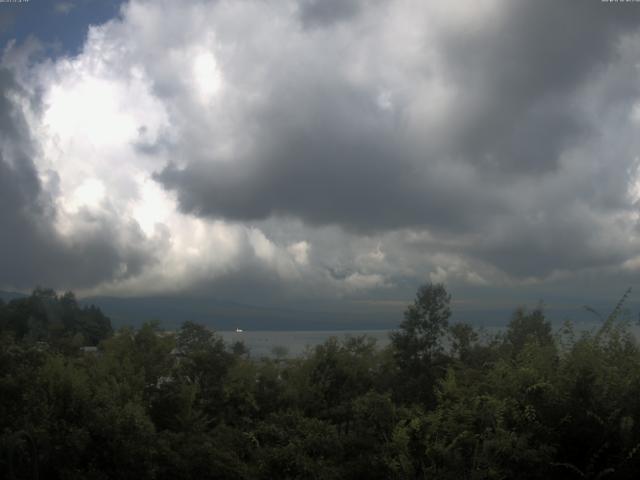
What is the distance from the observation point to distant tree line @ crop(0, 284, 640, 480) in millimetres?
7938

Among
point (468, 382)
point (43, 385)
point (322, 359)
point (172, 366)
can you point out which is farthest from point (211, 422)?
point (468, 382)

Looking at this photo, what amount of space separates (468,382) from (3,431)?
6972 mm

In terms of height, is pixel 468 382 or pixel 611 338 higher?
Answer: pixel 611 338

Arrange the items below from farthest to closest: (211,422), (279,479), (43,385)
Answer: (211,422) < (43,385) < (279,479)

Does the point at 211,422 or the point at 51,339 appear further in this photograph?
the point at 51,339

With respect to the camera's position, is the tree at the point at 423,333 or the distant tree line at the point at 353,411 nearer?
the distant tree line at the point at 353,411

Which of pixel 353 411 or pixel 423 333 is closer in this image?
pixel 353 411

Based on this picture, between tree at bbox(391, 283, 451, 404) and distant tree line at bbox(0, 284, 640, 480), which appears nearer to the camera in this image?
distant tree line at bbox(0, 284, 640, 480)

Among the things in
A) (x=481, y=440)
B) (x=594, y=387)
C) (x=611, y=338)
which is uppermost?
(x=611, y=338)

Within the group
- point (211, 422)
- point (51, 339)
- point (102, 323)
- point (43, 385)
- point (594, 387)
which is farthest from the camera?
point (102, 323)

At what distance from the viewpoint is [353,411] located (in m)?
10.2

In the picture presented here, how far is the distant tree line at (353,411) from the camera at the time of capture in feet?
26.0

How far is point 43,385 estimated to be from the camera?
9.89 m

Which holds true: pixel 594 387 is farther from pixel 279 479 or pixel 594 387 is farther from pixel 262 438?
pixel 262 438
